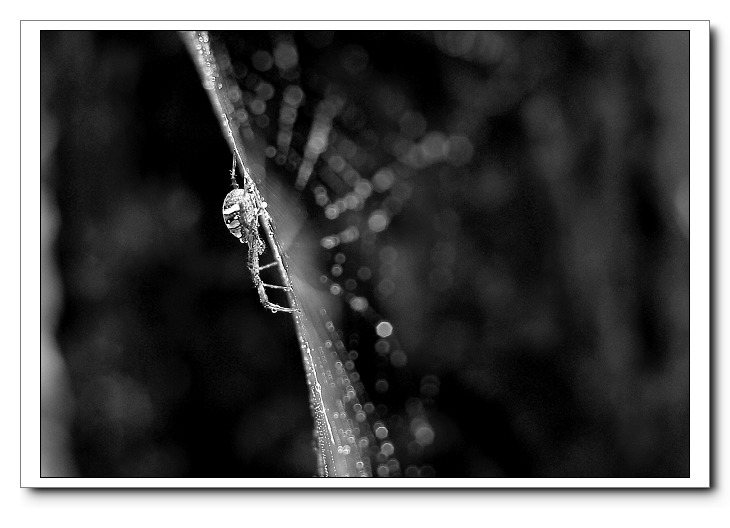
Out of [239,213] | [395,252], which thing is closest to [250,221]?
[239,213]

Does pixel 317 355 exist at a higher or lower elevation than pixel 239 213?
lower

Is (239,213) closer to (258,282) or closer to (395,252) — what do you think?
(258,282)

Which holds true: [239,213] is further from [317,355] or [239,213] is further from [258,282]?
[317,355]

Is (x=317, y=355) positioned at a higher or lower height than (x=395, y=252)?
lower
